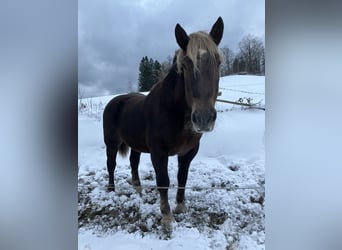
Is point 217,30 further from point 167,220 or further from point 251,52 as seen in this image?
point 167,220

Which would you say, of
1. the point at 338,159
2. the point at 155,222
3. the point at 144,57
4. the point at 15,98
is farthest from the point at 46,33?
the point at 338,159

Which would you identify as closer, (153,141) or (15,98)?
(15,98)

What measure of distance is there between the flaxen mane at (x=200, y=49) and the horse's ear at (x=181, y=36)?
0.7 inches

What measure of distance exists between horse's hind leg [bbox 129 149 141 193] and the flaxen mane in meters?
0.44

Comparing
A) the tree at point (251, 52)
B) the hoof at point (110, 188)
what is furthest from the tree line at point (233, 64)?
the hoof at point (110, 188)

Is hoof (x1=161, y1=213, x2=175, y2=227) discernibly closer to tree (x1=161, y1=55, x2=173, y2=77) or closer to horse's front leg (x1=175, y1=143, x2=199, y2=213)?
horse's front leg (x1=175, y1=143, x2=199, y2=213)

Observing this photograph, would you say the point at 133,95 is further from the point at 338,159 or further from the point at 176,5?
the point at 338,159

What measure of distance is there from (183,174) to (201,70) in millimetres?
450

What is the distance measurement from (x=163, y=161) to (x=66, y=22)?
2.29 ft

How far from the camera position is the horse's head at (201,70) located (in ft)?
3.86

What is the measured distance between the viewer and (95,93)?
4.41 feet

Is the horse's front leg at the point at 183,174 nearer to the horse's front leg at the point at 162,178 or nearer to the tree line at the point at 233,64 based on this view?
the horse's front leg at the point at 162,178

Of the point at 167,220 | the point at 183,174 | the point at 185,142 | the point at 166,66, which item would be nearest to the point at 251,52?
the point at 166,66

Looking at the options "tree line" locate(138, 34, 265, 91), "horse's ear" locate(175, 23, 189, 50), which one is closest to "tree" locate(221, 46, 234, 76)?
"tree line" locate(138, 34, 265, 91)
